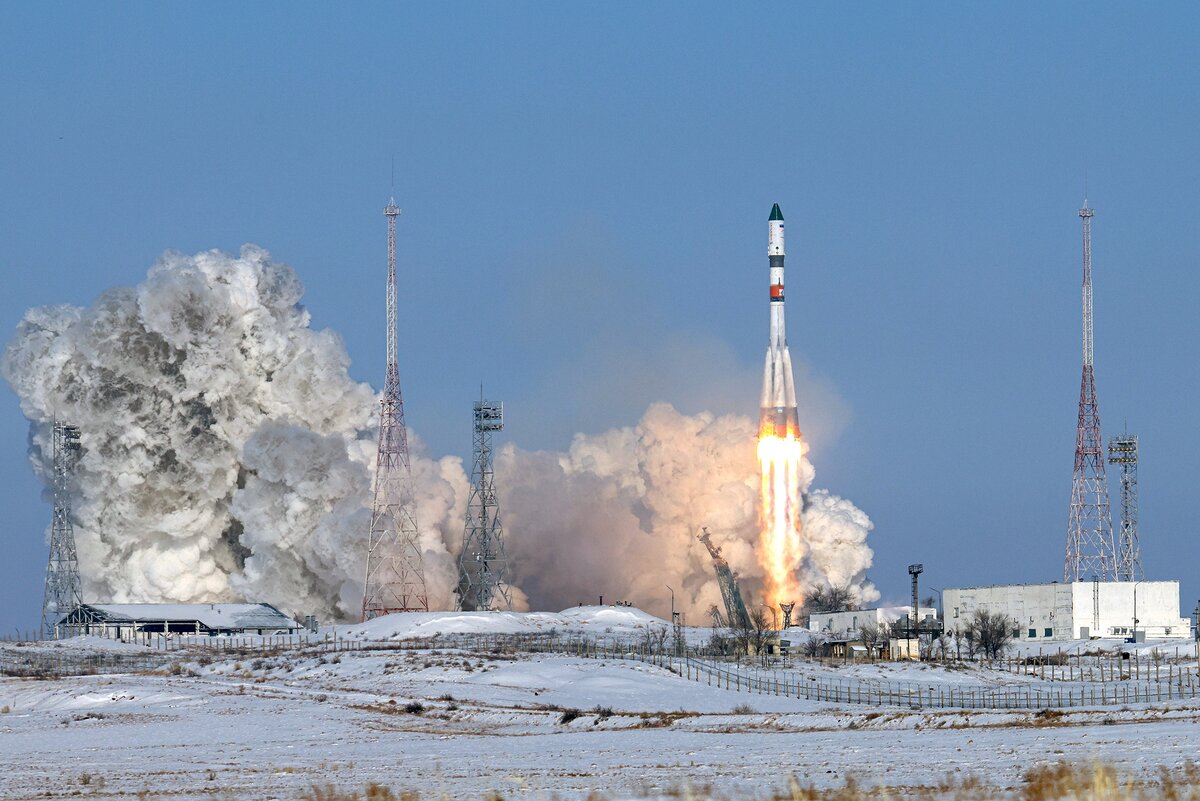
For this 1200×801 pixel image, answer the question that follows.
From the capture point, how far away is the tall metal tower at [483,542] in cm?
11725

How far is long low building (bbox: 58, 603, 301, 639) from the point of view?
371 feet

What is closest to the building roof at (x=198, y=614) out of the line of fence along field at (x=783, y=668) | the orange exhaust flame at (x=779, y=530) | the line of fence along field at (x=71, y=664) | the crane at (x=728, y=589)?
the line of fence along field at (x=783, y=668)

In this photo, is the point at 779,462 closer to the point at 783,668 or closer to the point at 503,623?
the point at 503,623

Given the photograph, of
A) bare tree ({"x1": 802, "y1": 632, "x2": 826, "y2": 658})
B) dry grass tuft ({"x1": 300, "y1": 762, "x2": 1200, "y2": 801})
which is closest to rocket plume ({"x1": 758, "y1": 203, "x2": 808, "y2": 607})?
bare tree ({"x1": 802, "y1": 632, "x2": 826, "y2": 658})

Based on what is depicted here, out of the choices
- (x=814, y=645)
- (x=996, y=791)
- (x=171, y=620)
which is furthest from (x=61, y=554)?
(x=996, y=791)

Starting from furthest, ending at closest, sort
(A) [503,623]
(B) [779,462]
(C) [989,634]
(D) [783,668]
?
(B) [779,462] → (A) [503,623] → (C) [989,634] → (D) [783,668]

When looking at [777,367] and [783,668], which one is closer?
[783,668]

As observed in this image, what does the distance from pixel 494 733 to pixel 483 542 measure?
211 ft

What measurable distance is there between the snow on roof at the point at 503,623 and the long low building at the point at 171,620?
8.14 metres

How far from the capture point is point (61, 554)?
119125mm

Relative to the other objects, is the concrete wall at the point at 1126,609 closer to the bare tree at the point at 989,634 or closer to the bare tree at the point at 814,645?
the bare tree at the point at 989,634

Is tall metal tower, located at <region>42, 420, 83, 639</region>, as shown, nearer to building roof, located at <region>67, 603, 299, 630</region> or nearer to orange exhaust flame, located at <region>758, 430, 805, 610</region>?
building roof, located at <region>67, 603, 299, 630</region>

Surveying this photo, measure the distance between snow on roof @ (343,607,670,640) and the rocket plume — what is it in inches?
490

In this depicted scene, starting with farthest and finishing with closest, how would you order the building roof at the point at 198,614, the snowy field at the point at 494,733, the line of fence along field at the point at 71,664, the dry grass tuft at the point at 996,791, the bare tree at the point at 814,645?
1. the building roof at the point at 198,614
2. the bare tree at the point at 814,645
3. the line of fence along field at the point at 71,664
4. the snowy field at the point at 494,733
5. the dry grass tuft at the point at 996,791
